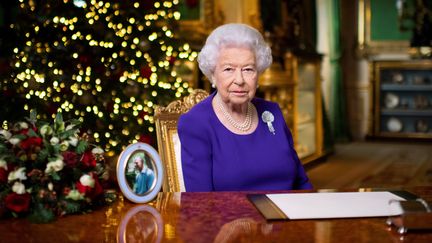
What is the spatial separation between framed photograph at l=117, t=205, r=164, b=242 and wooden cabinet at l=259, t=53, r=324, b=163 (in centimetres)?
540

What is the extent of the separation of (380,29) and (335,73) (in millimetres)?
1367

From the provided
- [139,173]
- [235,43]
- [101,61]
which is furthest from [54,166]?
[101,61]

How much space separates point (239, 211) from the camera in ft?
6.34

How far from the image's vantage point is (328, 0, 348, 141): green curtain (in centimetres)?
1042

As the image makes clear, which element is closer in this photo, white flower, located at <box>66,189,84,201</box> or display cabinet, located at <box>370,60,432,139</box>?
white flower, located at <box>66,189,84,201</box>

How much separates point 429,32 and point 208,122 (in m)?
8.94

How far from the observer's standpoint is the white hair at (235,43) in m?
2.62

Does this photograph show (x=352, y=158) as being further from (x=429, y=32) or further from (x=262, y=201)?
(x=262, y=201)

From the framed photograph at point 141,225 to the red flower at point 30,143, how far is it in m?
0.32

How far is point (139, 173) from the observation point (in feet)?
6.67

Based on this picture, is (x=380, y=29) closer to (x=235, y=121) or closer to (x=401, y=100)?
(x=401, y=100)

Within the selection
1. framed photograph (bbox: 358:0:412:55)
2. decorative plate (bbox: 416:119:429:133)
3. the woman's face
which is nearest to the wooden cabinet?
framed photograph (bbox: 358:0:412:55)

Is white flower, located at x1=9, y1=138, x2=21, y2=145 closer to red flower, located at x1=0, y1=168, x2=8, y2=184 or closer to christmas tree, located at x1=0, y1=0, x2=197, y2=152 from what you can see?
red flower, located at x1=0, y1=168, x2=8, y2=184

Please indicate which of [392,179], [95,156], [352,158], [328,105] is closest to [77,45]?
[95,156]
